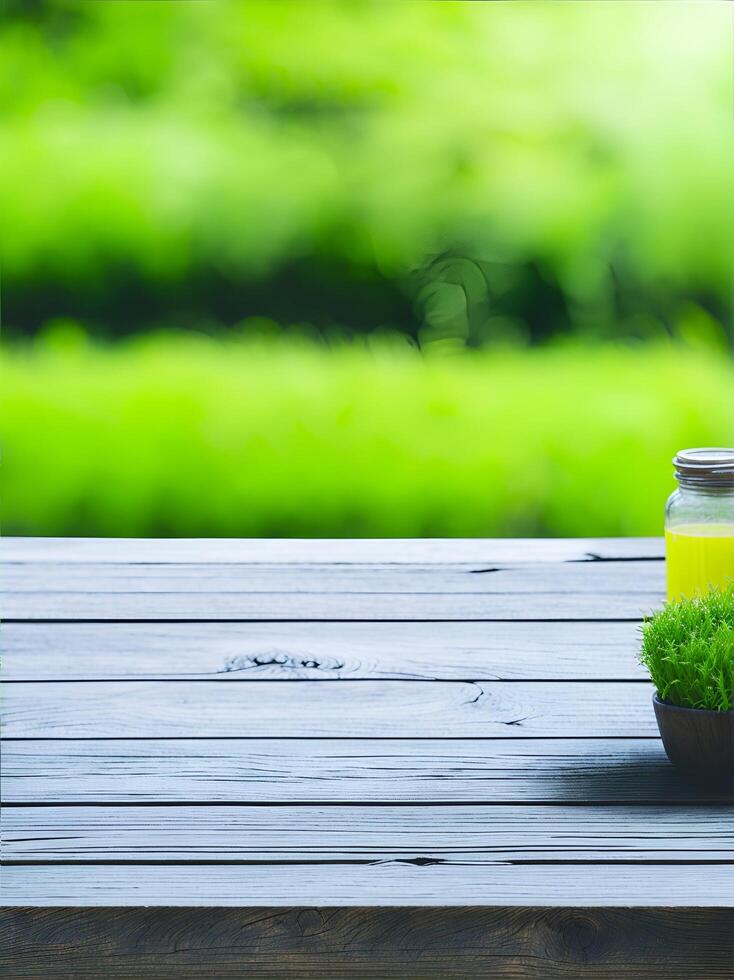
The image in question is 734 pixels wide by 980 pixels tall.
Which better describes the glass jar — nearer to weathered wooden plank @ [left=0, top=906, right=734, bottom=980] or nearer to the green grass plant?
the green grass plant

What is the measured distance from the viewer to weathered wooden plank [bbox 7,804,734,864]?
0.68 metres

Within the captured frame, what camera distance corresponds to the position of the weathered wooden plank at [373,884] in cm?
63

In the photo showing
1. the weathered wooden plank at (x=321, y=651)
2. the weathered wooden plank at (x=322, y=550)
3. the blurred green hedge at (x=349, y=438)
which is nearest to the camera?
the weathered wooden plank at (x=321, y=651)

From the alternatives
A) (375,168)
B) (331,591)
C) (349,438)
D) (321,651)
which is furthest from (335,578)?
(375,168)

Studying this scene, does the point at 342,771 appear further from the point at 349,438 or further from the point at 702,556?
the point at 349,438

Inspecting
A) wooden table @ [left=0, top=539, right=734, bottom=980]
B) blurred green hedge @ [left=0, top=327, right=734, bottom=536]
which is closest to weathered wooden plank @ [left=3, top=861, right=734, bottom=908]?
wooden table @ [left=0, top=539, right=734, bottom=980]

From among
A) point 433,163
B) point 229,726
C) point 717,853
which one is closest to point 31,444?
point 433,163

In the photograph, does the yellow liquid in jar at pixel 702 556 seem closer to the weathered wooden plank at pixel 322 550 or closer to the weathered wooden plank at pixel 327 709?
the weathered wooden plank at pixel 327 709

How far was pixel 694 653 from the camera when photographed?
0.75 metres

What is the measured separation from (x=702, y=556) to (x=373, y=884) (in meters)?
0.44

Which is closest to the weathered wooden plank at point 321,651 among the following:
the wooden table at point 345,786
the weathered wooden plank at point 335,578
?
the wooden table at point 345,786

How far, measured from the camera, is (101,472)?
2.61 meters

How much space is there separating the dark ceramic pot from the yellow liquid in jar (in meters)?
0.19

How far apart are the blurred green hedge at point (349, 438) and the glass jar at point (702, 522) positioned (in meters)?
1.61
